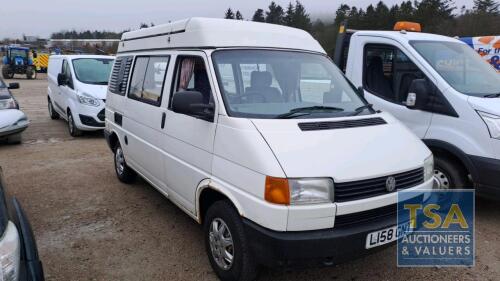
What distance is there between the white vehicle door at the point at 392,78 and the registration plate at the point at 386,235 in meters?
2.09

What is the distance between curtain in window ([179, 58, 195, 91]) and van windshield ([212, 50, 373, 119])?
386 millimetres

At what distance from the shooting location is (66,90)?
9750 mm

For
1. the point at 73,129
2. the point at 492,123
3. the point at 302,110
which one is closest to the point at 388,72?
the point at 492,123

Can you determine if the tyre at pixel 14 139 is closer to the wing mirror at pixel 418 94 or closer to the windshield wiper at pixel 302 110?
the windshield wiper at pixel 302 110

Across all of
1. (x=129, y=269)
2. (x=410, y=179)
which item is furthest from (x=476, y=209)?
(x=129, y=269)

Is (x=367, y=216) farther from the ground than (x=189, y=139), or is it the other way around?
(x=189, y=139)

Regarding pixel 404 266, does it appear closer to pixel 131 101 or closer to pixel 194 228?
pixel 194 228

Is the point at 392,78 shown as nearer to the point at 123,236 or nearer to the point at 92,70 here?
the point at 123,236

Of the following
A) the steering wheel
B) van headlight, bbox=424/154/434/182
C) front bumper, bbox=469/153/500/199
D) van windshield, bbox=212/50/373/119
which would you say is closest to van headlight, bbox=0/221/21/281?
van windshield, bbox=212/50/373/119

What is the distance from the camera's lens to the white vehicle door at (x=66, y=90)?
9.48m

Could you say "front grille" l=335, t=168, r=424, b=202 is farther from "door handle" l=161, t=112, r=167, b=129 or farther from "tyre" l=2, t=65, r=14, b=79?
"tyre" l=2, t=65, r=14, b=79

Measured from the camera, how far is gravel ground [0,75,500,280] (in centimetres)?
354

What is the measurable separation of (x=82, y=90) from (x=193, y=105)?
6945 millimetres

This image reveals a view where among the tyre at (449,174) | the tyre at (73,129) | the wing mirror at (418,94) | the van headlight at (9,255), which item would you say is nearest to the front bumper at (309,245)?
the van headlight at (9,255)
